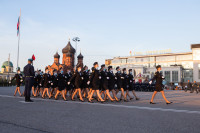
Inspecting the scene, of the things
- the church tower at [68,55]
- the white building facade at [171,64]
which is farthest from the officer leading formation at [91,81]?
the church tower at [68,55]

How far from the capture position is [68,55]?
399 ft

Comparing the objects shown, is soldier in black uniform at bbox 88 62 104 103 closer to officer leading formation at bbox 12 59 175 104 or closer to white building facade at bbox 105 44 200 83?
officer leading formation at bbox 12 59 175 104

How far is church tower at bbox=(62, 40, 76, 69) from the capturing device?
122 m

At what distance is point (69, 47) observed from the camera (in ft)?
413

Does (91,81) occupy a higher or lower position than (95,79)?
lower

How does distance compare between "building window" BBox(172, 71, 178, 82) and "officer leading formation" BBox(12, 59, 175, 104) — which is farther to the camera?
"building window" BBox(172, 71, 178, 82)

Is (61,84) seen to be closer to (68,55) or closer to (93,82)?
(93,82)

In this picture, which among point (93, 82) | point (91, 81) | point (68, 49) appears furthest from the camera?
point (68, 49)

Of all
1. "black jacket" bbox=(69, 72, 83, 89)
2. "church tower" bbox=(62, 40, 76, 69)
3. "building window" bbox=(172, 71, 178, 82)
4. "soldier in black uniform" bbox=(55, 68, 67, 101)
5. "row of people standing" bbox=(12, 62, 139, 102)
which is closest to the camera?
"row of people standing" bbox=(12, 62, 139, 102)

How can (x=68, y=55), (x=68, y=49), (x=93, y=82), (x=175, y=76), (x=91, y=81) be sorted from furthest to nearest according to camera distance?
1. (x=68, y=49)
2. (x=68, y=55)
3. (x=175, y=76)
4. (x=91, y=81)
5. (x=93, y=82)

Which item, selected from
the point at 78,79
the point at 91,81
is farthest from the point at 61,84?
the point at 91,81

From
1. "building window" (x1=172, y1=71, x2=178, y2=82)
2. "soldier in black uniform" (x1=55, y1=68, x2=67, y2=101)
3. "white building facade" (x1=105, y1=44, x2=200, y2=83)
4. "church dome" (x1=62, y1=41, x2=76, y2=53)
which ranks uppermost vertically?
"church dome" (x1=62, y1=41, x2=76, y2=53)

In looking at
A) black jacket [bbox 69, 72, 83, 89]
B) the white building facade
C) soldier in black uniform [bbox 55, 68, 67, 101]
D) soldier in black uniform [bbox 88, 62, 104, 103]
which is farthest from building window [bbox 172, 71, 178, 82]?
soldier in black uniform [bbox 88, 62, 104, 103]

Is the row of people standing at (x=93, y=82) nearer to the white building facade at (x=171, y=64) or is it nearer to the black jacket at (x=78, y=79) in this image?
the black jacket at (x=78, y=79)
